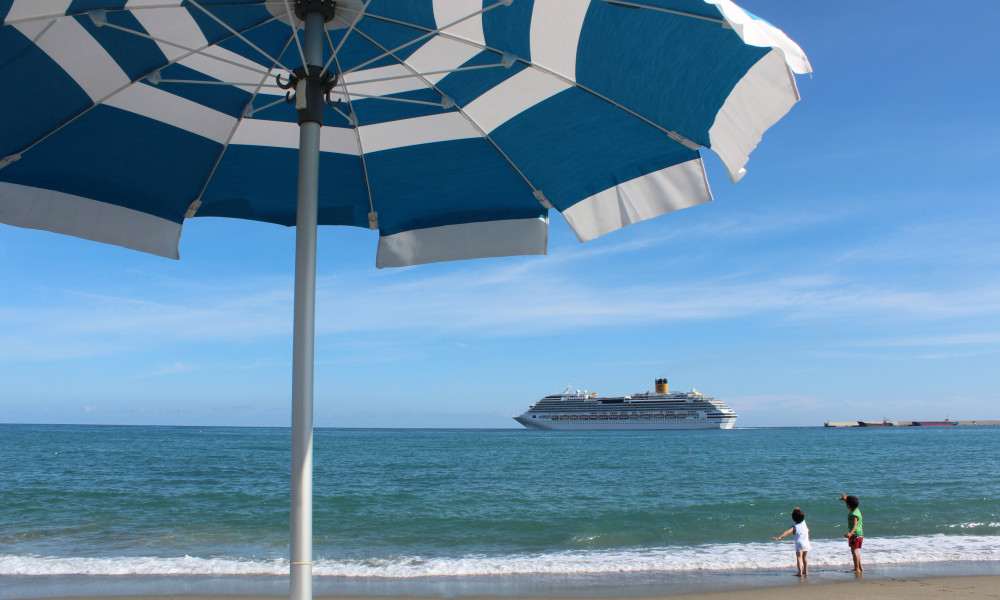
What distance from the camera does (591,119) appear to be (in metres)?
2.32

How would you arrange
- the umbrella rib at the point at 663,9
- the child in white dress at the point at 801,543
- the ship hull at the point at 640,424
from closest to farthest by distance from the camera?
the umbrella rib at the point at 663,9 → the child in white dress at the point at 801,543 → the ship hull at the point at 640,424

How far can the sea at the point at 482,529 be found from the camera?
23.6ft

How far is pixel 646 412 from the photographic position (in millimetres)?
70062

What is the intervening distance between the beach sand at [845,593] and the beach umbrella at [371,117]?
4782 millimetres

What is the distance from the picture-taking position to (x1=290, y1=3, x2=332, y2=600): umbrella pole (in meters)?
1.84

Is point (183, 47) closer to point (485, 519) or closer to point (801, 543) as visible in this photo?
point (801, 543)

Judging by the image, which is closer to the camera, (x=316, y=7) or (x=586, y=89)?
(x=316, y=7)

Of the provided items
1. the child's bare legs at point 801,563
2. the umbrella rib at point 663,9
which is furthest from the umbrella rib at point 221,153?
the child's bare legs at point 801,563

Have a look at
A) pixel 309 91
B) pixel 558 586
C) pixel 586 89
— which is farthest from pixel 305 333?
pixel 558 586

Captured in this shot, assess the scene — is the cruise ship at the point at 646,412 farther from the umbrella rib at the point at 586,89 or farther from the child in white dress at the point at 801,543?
the umbrella rib at the point at 586,89

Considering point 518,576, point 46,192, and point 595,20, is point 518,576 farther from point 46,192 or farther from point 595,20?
point 595,20

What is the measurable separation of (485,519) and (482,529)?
3.67 feet

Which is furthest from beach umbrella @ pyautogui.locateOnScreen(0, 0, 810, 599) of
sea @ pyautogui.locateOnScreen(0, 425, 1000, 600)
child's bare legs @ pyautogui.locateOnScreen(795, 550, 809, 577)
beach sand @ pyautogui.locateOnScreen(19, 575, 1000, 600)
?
child's bare legs @ pyautogui.locateOnScreen(795, 550, 809, 577)

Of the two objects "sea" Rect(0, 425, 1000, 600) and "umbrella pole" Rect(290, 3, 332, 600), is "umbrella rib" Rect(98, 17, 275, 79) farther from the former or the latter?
"sea" Rect(0, 425, 1000, 600)
